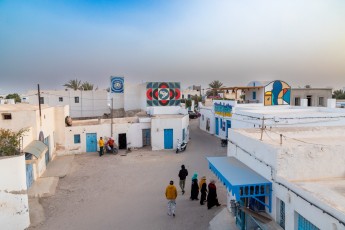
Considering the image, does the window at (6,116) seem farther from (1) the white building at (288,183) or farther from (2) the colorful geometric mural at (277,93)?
(2) the colorful geometric mural at (277,93)

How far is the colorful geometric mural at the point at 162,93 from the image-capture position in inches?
1287

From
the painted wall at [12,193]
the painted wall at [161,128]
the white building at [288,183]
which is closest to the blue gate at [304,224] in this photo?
the white building at [288,183]

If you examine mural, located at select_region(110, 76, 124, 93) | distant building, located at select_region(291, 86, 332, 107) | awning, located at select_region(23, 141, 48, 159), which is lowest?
awning, located at select_region(23, 141, 48, 159)

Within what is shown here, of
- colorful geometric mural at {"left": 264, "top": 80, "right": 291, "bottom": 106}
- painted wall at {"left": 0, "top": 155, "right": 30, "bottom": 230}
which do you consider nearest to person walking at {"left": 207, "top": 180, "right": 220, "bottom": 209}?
painted wall at {"left": 0, "top": 155, "right": 30, "bottom": 230}

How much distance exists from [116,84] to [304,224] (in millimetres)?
35196

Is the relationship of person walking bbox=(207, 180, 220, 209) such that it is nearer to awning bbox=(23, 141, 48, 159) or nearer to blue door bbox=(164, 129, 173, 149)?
awning bbox=(23, 141, 48, 159)

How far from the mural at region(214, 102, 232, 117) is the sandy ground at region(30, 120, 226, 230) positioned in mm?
7928

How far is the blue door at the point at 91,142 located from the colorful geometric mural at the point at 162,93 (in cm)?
1172

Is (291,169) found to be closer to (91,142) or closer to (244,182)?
(244,182)

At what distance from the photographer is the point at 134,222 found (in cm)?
1007

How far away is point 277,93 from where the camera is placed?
89.4 ft

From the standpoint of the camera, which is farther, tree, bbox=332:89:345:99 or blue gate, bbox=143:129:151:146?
tree, bbox=332:89:345:99

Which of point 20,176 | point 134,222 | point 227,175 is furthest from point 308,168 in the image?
point 20,176

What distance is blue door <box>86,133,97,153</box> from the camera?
22.1 m
